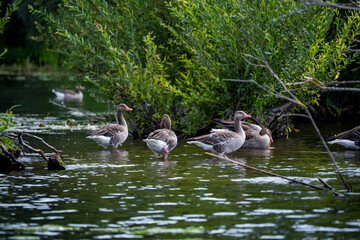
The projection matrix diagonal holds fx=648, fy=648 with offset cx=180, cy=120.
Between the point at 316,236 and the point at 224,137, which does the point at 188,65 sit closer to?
the point at 224,137

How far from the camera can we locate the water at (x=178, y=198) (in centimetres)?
972

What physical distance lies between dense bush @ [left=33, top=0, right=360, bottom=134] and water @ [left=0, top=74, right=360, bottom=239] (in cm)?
244

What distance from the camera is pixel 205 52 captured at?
20.6 metres

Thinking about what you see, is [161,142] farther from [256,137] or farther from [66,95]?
[66,95]

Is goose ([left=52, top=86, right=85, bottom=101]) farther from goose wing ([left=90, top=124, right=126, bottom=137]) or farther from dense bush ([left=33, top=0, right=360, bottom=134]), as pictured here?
goose wing ([left=90, top=124, right=126, bottom=137])

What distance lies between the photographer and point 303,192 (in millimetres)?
12523

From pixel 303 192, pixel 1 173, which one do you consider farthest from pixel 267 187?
pixel 1 173

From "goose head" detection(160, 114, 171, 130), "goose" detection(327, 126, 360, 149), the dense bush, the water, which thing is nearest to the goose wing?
the water

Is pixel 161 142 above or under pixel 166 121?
under

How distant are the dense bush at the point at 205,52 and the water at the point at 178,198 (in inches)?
96.0

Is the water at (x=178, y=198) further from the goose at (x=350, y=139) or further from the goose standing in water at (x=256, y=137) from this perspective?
the goose standing in water at (x=256, y=137)

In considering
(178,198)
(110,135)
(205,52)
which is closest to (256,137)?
(205,52)

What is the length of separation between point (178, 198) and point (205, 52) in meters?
9.29

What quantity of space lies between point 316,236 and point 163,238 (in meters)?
2.19
